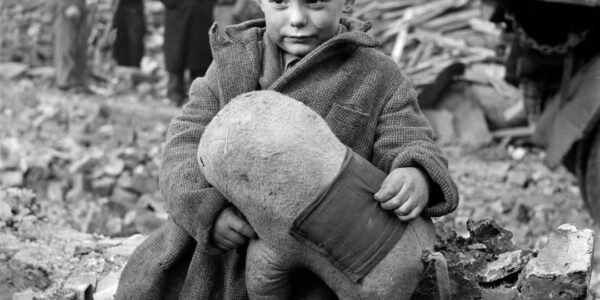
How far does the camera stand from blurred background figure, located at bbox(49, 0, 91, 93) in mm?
10664

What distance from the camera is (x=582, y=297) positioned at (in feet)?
9.78

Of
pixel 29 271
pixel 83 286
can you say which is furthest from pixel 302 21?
pixel 29 271

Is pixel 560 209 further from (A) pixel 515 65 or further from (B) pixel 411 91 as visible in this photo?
(B) pixel 411 91

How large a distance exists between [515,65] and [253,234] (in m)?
4.53

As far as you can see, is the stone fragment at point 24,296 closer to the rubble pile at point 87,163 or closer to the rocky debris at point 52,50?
the rubble pile at point 87,163

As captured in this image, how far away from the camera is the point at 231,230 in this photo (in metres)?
2.89

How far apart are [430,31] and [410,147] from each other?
9.17 meters

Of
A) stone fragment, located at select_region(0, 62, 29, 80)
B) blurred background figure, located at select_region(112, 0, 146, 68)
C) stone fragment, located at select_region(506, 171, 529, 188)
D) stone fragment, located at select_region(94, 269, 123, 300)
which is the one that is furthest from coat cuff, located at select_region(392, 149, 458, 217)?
stone fragment, located at select_region(0, 62, 29, 80)

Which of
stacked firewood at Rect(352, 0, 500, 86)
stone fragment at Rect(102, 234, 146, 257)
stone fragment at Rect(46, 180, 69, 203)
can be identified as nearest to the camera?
stone fragment at Rect(102, 234, 146, 257)

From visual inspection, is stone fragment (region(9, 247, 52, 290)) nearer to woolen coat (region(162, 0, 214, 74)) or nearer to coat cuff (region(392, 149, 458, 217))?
coat cuff (region(392, 149, 458, 217))

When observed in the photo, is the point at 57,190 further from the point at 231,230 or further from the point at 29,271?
the point at 231,230

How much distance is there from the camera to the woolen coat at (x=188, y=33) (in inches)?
407

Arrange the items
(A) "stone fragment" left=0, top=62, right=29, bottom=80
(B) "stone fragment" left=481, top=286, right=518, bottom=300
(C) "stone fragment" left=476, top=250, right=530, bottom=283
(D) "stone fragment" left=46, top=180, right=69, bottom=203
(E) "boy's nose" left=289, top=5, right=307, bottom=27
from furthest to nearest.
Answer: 1. (A) "stone fragment" left=0, top=62, right=29, bottom=80
2. (D) "stone fragment" left=46, top=180, right=69, bottom=203
3. (C) "stone fragment" left=476, top=250, right=530, bottom=283
4. (B) "stone fragment" left=481, top=286, right=518, bottom=300
5. (E) "boy's nose" left=289, top=5, right=307, bottom=27

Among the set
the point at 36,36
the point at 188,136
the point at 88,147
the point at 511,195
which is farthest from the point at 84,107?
the point at 188,136
